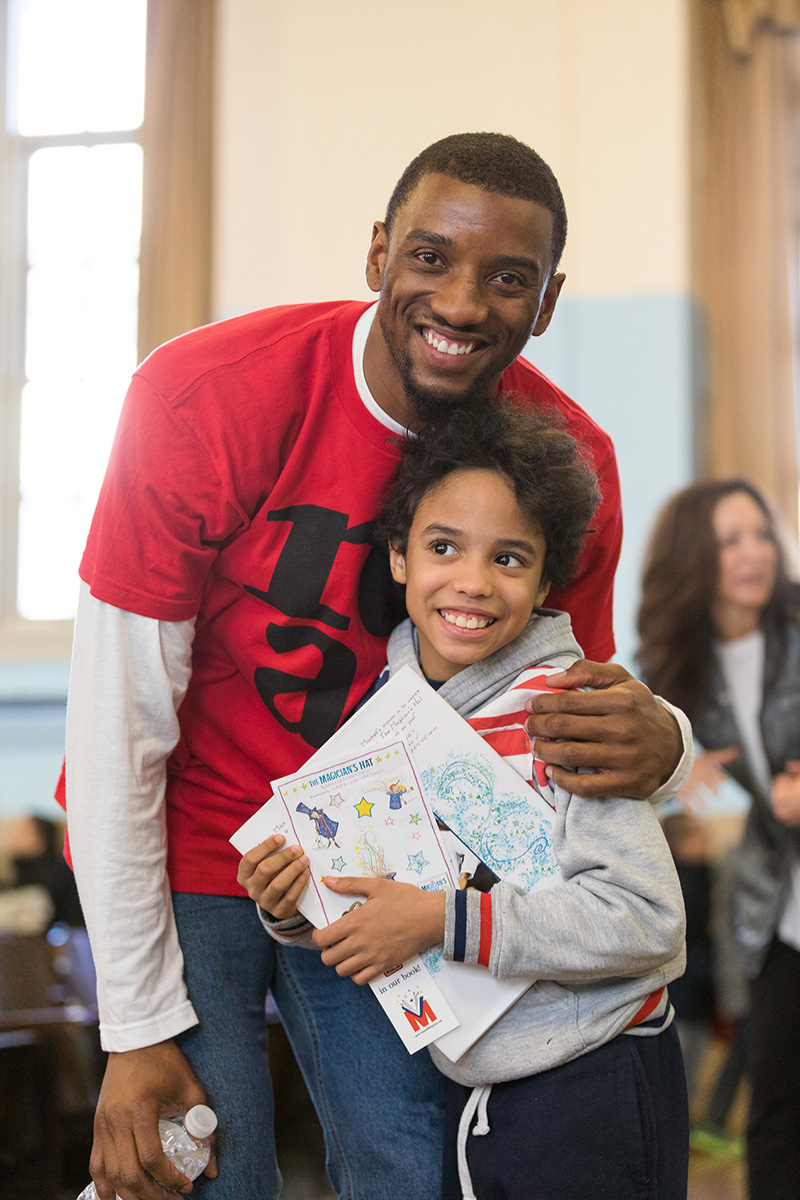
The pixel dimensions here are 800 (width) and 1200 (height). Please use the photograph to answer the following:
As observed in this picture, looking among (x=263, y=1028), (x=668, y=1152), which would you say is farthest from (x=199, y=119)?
(x=668, y=1152)

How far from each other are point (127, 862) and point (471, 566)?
1.65 ft

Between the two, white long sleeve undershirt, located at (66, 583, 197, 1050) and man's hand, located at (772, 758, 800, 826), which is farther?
man's hand, located at (772, 758, 800, 826)

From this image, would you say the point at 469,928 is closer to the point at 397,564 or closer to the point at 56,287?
the point at 397,564

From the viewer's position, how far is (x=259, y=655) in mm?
1250

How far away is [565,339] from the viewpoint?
150 inches

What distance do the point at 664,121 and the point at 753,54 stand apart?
64 centimetres

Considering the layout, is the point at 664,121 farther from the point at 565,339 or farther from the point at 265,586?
the point at 265,586

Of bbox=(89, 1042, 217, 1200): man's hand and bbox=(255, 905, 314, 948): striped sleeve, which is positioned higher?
bbox=(255, 905, 314, 948): striped sleeve

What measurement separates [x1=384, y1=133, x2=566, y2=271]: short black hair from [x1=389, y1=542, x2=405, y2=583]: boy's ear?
0.37 metres

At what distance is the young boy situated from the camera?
1.06 m

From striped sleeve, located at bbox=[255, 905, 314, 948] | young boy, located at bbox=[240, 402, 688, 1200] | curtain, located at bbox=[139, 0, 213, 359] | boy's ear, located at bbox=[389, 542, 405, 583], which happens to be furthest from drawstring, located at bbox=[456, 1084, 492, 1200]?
curtain, located at bbox=[139, 0, 213, 359]

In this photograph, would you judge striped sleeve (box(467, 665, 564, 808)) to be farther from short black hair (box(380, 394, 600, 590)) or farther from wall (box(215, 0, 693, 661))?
wall (box(215, 0, 693, 661))

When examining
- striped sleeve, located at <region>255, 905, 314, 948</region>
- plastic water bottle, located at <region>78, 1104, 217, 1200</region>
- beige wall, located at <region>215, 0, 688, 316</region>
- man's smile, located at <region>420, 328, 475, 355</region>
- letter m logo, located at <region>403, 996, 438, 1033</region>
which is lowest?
plastic water bottle, located at <region>78, 1104, 217, 1200</region>

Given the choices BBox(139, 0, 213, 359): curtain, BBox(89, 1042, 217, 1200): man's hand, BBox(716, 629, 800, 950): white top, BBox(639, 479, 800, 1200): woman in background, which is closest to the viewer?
BBox(89, 1042, 217, 1200): man's hand
